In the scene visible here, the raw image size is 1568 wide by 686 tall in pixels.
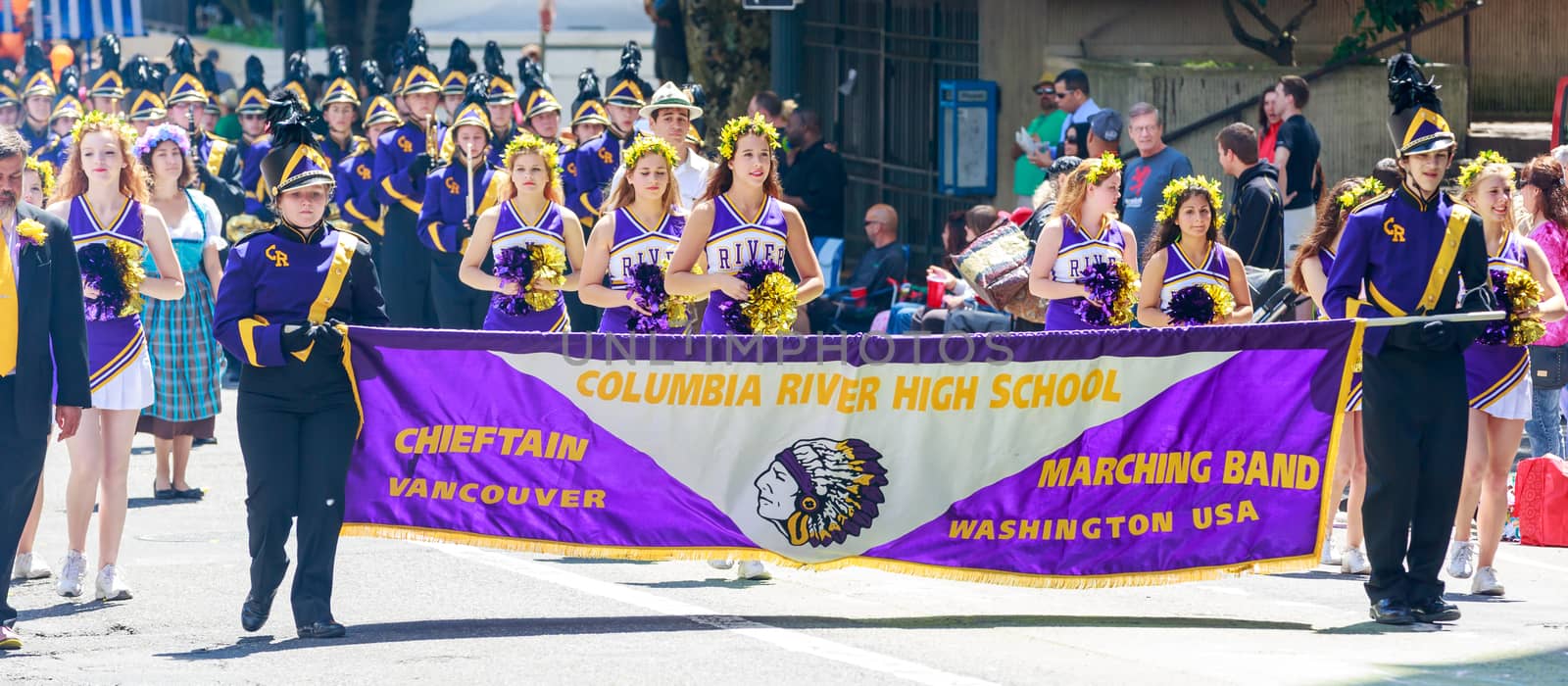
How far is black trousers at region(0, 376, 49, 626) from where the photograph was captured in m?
8.39

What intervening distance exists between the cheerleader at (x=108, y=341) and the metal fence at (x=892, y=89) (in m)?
10.4

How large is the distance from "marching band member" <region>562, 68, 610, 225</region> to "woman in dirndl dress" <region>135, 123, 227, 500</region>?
3.70m

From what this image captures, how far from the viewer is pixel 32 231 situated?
8.45 meters

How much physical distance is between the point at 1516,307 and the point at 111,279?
5.78m

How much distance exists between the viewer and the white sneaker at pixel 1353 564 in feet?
33.0

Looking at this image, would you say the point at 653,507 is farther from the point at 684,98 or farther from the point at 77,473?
the point at 684,98

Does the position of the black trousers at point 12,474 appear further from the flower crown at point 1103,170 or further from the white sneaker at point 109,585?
the flower crown at point 1103,170

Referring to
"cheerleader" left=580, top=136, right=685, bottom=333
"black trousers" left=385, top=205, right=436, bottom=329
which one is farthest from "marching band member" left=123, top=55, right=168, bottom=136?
"cheerleader" left=580, top=136, right=685, bottom=333

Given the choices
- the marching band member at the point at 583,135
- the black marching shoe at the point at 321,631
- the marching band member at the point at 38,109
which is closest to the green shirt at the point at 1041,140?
the marching band member at the point at 583,135

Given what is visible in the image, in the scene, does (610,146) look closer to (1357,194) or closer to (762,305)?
(762,305)

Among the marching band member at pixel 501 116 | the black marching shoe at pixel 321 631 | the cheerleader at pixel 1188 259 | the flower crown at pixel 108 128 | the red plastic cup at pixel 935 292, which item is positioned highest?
the marching band member at pixel 501 116

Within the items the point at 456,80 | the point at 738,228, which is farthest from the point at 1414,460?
the point at 456,80

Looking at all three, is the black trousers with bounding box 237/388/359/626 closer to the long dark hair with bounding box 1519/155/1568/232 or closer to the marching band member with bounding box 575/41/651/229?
the long dark hair with bounding box 1519/155/1568/232

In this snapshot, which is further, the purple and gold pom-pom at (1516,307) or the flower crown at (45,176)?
the flower crown at (45,176)
